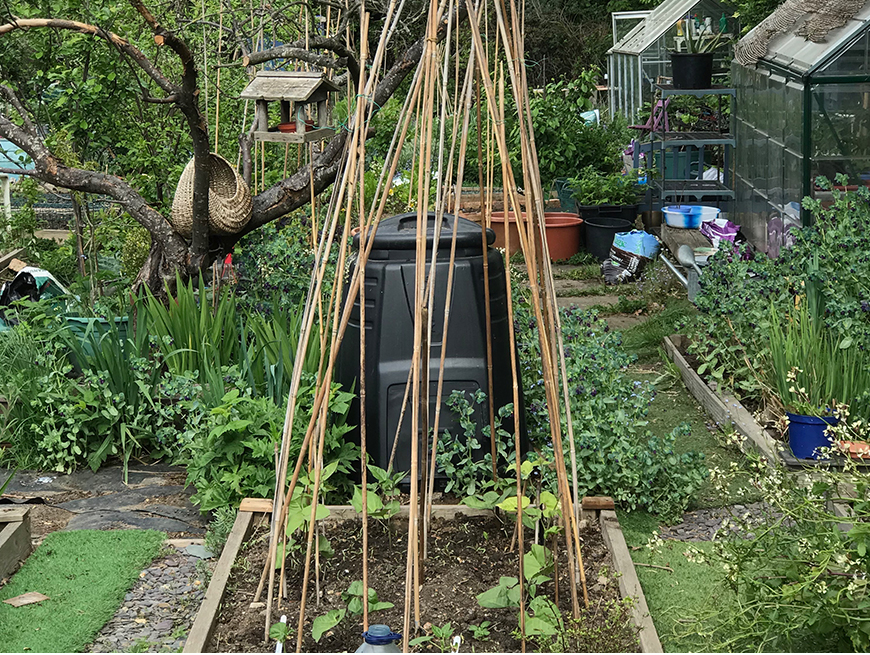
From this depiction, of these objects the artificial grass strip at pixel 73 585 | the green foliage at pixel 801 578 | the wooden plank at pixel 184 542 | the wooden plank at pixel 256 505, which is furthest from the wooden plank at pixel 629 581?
the artificial grass strip at pixel 73 585

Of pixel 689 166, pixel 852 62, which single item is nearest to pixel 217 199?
pixel 852 62

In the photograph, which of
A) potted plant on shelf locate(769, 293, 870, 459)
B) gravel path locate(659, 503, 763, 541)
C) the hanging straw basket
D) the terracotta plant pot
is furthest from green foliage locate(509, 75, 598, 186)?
gravel path locate(659, 503, 763, 541)

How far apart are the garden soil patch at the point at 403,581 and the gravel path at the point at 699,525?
0.40 meters

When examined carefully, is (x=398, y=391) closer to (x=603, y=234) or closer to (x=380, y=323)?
(x=380, y=323)

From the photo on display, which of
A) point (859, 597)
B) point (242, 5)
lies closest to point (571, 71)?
point (242, 5)

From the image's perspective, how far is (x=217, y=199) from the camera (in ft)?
17.1

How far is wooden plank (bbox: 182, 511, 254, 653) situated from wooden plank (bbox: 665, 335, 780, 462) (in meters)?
1.99

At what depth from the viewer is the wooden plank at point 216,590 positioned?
2.78m

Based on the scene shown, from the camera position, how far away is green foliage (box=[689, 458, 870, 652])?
247 centimetres

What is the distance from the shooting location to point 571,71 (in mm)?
19984

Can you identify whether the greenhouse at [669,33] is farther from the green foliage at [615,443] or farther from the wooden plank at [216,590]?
the wooden plank at [216,590]

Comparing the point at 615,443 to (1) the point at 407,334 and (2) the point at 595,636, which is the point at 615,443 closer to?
(1) the point at 407,334

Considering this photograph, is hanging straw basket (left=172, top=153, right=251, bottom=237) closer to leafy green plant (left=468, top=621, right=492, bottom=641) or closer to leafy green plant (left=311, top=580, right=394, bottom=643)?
leafy green plant (left=311, top=580, right=394, bottom=643)

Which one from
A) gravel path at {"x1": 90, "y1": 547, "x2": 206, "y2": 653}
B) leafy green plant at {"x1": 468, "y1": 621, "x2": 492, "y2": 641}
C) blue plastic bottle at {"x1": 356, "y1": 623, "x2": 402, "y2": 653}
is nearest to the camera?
blue plastic bottle at {"x1": 356, "y1": 623, "x2": 402, "y2": 653}
